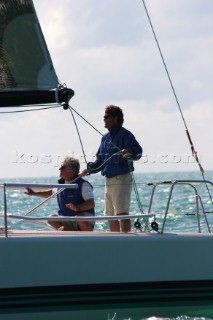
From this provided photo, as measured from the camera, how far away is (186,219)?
61.1 ft

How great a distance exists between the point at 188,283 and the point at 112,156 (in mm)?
1316

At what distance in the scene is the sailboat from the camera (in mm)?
7414

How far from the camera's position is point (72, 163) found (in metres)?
8.18

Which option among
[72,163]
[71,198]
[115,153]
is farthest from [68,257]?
[115,153]

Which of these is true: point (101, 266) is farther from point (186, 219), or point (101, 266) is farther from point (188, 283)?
point (186, 219)

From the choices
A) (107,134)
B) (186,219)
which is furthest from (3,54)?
(186,219)

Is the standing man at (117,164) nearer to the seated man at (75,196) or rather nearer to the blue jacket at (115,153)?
the blue jacket at (115,153)

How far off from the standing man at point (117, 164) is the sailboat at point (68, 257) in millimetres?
457

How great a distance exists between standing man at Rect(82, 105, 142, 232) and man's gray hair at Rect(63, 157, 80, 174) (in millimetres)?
78

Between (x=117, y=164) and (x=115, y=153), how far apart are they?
0.40ft

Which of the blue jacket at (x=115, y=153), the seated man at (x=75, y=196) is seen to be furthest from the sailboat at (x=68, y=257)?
the blue jacket at (x=115, y=153)

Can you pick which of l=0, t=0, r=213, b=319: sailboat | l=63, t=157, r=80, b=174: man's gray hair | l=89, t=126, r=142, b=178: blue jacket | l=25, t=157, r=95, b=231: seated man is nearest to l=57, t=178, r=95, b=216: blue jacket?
l=25, t=157, r=95, b=231: seated man

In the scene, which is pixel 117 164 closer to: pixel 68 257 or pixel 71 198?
pixel 71 198

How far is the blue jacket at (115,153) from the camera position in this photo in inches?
318
